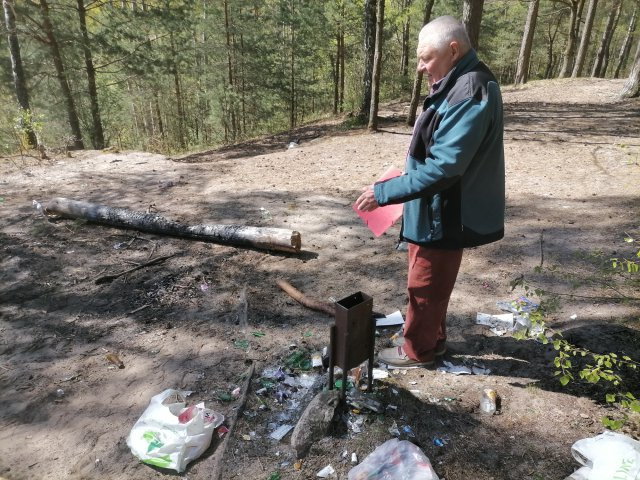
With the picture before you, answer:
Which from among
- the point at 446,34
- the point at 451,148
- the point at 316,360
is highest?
the point at 446,34

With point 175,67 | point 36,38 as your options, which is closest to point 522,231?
point 175,67

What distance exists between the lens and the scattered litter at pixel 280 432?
2403 millimetres

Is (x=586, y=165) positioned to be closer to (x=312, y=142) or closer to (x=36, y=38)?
(x=312, y=142)

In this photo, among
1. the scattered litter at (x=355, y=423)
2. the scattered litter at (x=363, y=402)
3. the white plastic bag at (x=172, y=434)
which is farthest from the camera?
the scattered litter at (x=363, y=402)

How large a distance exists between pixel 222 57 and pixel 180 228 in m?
16.8

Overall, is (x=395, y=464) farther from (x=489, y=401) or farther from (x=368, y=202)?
(x=368, y=202)

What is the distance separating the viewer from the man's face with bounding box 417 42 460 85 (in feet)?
6.82

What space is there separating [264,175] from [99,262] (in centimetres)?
387

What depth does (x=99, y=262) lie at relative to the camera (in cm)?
461

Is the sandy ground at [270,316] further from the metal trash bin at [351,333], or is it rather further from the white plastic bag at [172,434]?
the metal trash bin at [351,333]

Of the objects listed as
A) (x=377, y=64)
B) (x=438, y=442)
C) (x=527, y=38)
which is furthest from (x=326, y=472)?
(x=527, y=38)

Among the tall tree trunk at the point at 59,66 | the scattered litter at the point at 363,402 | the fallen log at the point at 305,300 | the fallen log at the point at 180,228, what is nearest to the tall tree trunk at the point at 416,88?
the fallen log at the point at 180,228

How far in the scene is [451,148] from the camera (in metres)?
1.99

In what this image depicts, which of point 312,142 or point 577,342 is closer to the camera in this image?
point 577,342
